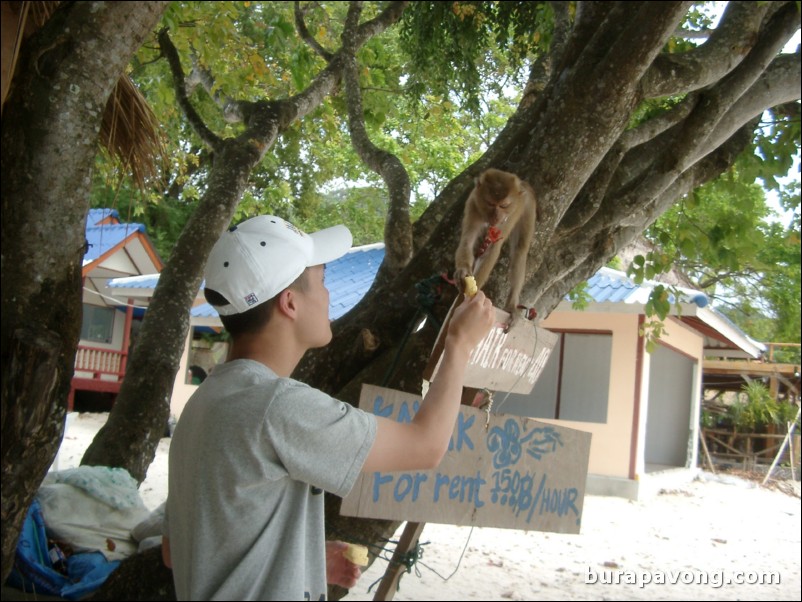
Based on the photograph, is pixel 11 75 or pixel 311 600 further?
pixel 11 75

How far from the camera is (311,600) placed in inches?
62.4

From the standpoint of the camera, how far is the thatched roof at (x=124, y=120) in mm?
2389

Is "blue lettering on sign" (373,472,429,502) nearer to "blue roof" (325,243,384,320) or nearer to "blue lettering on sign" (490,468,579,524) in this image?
"blue lettering on sign" (490,468,579,524)

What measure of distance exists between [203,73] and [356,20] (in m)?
1.53

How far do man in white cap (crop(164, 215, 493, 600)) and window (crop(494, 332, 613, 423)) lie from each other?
10712 mm

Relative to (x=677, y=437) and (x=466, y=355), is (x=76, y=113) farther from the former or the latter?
(x=677, y=437)

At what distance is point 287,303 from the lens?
1.75 m

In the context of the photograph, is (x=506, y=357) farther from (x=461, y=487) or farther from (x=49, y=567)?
(x=49, y=567)

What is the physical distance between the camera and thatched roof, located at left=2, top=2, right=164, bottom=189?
2389 millimetres

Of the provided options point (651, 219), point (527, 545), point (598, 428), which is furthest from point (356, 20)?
point (598, 428)

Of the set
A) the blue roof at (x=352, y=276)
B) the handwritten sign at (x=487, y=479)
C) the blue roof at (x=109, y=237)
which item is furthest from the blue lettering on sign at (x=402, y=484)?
the blue roof at (x=109, y=237)

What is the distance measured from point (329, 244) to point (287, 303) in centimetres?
19

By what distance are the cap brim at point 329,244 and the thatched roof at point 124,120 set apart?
3.72 feet

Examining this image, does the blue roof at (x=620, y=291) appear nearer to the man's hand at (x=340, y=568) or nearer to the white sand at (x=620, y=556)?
the white sand at (x=620, y=556)
